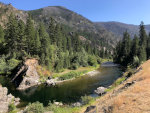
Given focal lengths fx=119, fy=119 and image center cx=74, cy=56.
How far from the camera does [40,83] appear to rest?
42406 millimetres

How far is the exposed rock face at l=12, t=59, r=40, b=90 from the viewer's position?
39309 mm

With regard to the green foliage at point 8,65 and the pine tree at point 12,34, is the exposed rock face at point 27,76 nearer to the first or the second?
the green foliage at point 8,65

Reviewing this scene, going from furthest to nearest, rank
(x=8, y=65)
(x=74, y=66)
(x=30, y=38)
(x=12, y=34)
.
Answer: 1. (x=74, y=66)
2. (x=30, y=38)
3. (x=12, y=34)
4. (x=8, y=65)

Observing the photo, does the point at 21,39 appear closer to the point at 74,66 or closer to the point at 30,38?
the point at 30,38

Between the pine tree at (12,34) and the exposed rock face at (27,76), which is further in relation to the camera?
the pine tree at (12,34)

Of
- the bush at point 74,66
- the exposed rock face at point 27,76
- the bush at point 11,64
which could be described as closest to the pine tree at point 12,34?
the bush at point 11,64

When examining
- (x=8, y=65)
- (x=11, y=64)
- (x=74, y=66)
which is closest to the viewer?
(x=11, y=64)

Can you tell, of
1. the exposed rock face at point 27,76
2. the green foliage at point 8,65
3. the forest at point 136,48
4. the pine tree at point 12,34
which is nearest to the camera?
the exposed rock face at point 27,76

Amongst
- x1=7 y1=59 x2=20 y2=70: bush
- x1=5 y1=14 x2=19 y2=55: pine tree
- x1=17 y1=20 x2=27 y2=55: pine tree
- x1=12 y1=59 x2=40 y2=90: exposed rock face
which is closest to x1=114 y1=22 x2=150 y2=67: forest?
x1=12 y1=59 x2=40 y2=90: exposed rock face

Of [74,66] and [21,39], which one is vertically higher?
[21,39]

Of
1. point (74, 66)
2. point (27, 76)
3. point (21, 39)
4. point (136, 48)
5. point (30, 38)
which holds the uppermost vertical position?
point (30, 38)

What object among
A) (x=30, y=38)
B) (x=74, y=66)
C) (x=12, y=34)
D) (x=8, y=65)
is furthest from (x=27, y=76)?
(x=74, y=66)

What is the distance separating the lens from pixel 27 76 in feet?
136

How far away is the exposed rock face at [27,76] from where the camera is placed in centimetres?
3931
